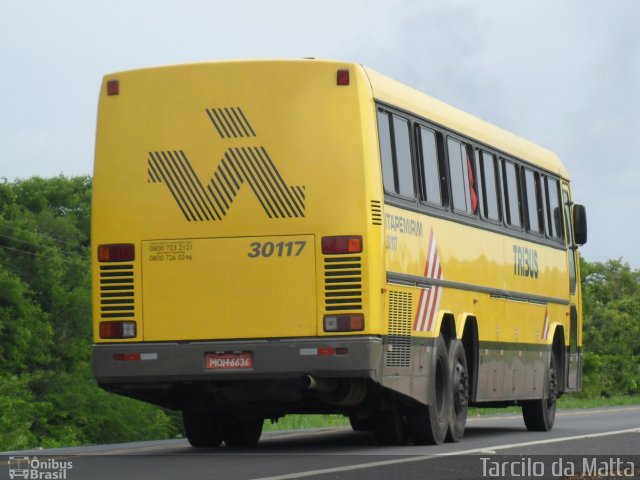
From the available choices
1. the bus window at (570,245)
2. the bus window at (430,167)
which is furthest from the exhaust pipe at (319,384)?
the bus window at (570,245)

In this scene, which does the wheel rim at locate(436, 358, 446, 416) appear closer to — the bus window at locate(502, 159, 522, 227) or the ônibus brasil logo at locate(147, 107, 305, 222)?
the ônibus brasil logo at locate(147, 107, 305, 222)

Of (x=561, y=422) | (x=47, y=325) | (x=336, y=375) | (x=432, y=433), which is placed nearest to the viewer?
(x=336, y=375)

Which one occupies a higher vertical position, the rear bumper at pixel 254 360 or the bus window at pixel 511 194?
the bus window at pixel 511 194

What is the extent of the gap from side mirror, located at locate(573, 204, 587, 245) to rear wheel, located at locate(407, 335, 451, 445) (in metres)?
7.72

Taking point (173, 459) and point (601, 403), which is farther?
point (601, 403)

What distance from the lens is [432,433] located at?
18344mm

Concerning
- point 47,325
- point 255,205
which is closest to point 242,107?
point 255,205

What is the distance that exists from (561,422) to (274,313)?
1226 cm

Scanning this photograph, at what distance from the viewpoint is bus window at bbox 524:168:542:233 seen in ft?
77.9

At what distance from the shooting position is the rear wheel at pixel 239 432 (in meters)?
19.4

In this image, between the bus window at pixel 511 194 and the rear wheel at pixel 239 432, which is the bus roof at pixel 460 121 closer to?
the bus window at pixel 511 194

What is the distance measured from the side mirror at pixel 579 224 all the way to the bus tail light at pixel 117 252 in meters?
10.8

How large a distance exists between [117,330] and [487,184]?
20.5ft

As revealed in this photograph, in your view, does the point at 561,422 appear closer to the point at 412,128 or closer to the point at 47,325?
the point at 412,128
